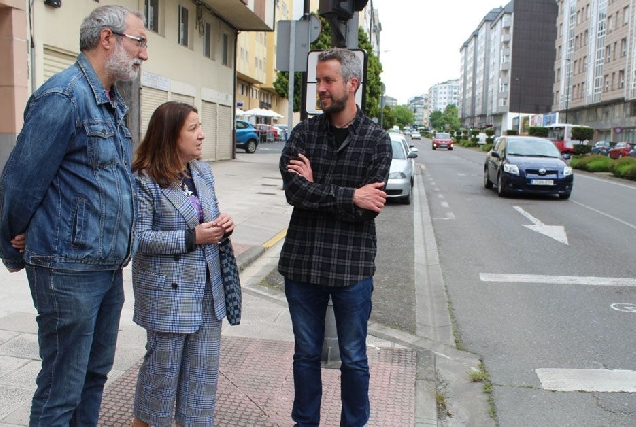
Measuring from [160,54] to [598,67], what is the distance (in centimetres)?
6526

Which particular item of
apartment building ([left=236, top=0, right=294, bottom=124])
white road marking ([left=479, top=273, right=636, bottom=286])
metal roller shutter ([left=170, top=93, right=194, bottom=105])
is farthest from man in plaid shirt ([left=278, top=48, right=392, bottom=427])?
apartment building ([left=236, top=0, right=294, bottom=124])

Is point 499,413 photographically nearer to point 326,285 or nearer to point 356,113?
point 326,285

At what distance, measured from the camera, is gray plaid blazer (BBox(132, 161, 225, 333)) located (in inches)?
113

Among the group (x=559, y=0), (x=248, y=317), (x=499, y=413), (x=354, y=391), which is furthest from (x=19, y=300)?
(x=559, y=0)

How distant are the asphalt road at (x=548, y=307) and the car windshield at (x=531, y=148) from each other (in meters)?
3.83

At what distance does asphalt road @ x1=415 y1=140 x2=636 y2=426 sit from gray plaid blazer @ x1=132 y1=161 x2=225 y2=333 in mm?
2147

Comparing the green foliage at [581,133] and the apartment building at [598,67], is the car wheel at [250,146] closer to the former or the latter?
the green foliage at [581,133]

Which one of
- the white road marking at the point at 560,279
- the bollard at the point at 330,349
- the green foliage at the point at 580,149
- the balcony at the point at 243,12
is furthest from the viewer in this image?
the green foliage at the point at 580,149

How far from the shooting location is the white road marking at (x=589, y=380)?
14.9 ft

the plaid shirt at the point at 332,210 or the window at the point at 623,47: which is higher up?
the window at the point at 623,47

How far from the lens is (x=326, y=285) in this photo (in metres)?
3.22

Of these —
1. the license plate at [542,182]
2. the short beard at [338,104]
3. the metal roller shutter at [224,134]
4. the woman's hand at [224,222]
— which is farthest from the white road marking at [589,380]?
the metal roller shutter at [224,134]

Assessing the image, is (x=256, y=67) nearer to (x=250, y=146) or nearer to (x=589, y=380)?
(x=250, y=146)

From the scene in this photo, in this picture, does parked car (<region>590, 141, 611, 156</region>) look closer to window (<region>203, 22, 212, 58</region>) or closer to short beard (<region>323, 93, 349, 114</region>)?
window (<region>203, 22, 212, 58</region>)
